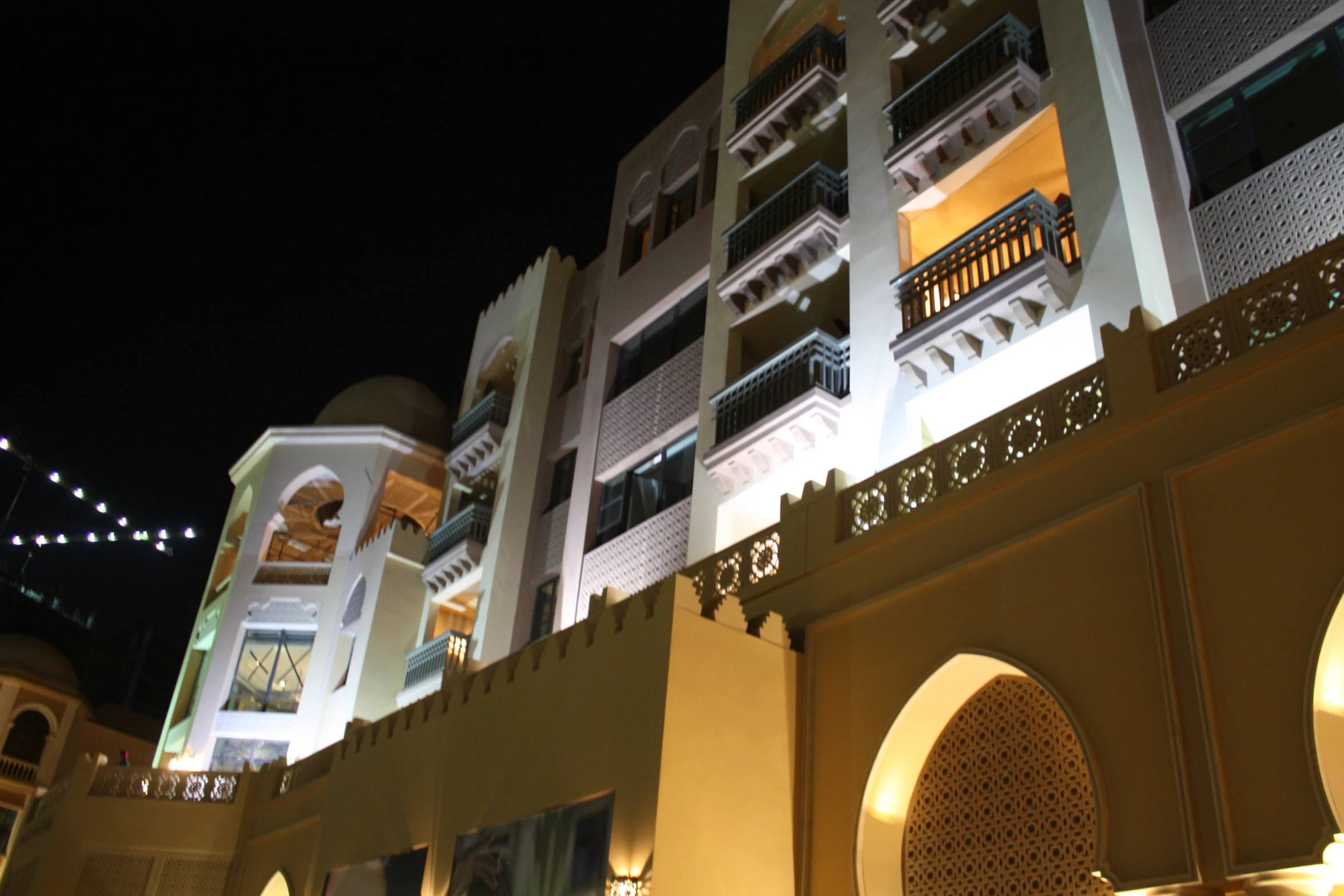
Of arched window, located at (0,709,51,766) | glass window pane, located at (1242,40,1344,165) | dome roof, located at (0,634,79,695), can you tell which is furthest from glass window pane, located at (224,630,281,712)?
glass window pane, located at (1242,40,1344,165)

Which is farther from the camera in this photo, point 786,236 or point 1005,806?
point 786,236

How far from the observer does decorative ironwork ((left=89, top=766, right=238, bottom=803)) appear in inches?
685

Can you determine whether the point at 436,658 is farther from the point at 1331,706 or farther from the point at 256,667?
the point at 1331,706

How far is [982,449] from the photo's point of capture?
8328mm

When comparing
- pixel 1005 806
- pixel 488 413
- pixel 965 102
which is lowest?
pixel 1005 806

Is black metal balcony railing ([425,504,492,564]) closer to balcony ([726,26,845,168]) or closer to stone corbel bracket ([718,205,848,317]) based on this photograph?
stone corbel bracket ([718,205,848,317])

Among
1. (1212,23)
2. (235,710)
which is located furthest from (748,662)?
(235,710)

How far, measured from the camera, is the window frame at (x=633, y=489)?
50.8ft

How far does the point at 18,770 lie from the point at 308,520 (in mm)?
8902

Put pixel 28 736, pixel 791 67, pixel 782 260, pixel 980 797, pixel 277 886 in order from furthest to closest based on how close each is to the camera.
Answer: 1. pixel 28 736
2. pixel 277 886
3. pixel 791 67
4. pixel 782 260
5. pixel 980 797

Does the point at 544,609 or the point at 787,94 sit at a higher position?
the point at 787,94

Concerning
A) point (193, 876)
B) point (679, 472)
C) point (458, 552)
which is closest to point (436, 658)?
point (458, 552)

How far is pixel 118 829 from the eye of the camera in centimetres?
1703

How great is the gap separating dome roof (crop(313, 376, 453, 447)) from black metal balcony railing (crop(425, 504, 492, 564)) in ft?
17.5
